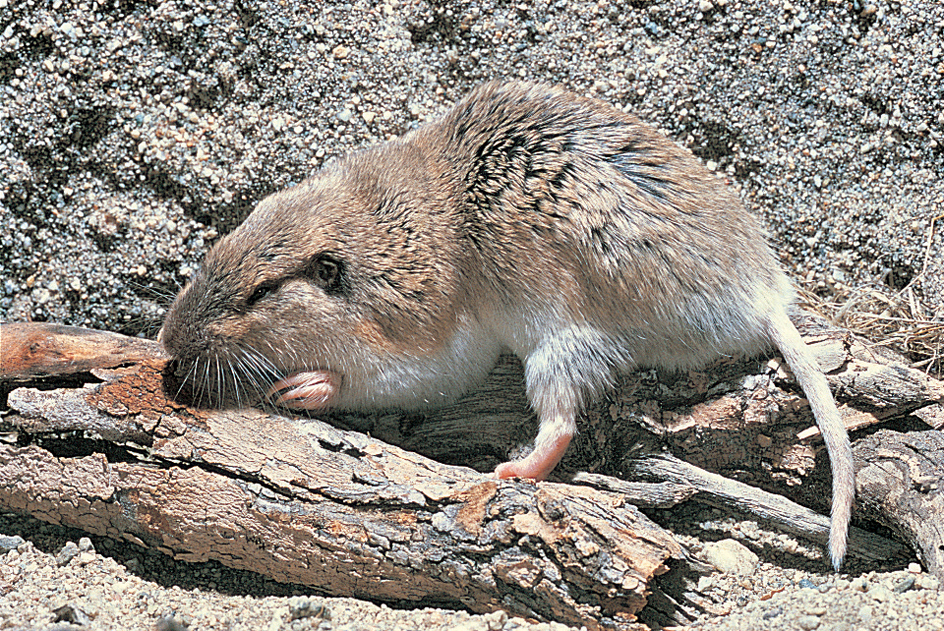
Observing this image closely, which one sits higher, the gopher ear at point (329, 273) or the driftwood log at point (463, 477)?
the gopher ear at point (329, 273)

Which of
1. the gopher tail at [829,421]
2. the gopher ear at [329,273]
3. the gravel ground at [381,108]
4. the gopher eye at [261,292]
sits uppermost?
the gravel ground at [381,108]

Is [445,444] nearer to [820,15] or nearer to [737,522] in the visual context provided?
[737,522]

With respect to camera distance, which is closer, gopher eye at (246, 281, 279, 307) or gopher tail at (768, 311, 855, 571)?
gopher tail at (768, 311, 855, 571)

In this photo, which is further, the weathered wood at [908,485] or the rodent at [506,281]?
the rodent at [506,281]

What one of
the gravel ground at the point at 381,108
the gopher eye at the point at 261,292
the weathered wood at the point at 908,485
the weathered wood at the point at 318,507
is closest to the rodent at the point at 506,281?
the gopher eye at the point at 261,292

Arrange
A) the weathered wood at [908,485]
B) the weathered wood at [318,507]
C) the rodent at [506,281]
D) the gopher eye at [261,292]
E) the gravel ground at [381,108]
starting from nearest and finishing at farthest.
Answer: the weathered wood at [318,507]
the weathered wood at [908,485]
the rodent at [506,281]
the gopher eye at [261,292]
the gravel ground at [381,108]

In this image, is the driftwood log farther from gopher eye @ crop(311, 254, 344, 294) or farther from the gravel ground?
the gravel ground

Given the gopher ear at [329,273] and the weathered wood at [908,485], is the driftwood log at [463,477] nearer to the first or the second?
the weathered wood at [908,485]

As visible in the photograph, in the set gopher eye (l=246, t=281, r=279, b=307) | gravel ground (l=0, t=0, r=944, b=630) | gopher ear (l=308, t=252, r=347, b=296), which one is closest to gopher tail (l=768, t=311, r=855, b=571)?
gravel ground (l=0, t=0, r=944, b=630)

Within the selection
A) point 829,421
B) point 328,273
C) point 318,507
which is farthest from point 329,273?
point 829,421

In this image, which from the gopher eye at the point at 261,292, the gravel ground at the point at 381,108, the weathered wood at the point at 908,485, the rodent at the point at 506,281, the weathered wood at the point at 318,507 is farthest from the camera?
the gravel ground at the point at 381,108
